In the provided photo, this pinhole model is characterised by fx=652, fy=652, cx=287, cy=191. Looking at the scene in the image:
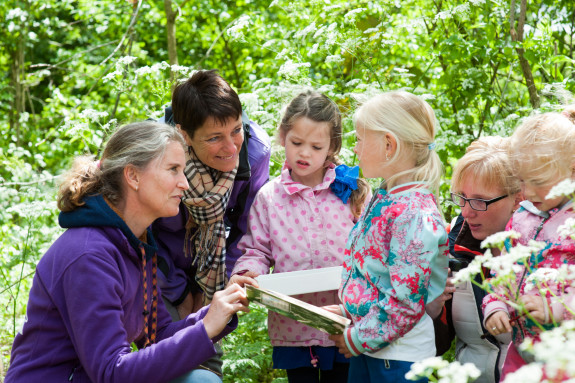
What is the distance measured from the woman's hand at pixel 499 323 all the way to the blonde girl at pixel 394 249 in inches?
9.4

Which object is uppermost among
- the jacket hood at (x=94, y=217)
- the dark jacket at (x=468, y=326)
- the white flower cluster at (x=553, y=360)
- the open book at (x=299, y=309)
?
the white flower cluster at (x=553, y=360)

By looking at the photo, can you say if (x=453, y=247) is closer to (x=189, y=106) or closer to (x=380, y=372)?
(x=380, y=372)

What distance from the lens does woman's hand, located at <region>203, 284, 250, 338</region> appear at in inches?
91.0

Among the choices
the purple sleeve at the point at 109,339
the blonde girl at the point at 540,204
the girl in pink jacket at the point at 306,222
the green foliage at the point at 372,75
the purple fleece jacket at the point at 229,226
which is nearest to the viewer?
the blonde girl at the point at 540,204

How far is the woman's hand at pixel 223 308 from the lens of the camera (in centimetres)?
231

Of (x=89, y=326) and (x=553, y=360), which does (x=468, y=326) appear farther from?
(x=553, y=360)

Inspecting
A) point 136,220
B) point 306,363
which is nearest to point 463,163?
point 306,363

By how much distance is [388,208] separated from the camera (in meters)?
2.39

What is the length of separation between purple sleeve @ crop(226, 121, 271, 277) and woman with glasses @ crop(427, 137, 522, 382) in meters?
1.03

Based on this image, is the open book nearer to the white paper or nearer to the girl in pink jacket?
the white paper

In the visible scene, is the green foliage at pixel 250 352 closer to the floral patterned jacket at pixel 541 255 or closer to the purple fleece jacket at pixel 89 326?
the purple fleece jacket at pixel 89 326

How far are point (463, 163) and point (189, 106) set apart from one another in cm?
123

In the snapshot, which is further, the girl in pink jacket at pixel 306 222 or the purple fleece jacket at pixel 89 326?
the girl in pink jacket at pixel 306 222

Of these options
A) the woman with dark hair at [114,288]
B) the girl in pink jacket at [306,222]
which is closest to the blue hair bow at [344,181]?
the girl in pink jacket at [306,222]
